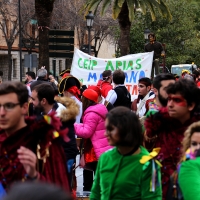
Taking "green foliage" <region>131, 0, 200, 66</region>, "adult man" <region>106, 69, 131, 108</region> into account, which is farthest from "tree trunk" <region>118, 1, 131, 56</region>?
Result: "adult man" <region>106, 69, 131, 108</region>

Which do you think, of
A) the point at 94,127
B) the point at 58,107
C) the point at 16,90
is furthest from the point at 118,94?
the point at 16,90

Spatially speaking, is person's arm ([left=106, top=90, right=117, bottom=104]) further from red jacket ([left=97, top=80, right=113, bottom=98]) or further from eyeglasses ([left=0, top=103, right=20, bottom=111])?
eyeglasses ([left=0, top=103, right=20, bottom=111])

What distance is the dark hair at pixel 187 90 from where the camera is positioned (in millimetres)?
4977

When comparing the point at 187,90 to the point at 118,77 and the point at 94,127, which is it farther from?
the point at 118,77

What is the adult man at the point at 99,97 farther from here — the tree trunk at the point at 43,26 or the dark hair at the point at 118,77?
the tree trunk at the point at 43,26

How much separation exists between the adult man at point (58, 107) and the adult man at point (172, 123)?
1.27 meters

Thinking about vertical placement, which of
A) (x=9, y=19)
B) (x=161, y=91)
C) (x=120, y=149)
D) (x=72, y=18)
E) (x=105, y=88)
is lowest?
(x=120, y=149)

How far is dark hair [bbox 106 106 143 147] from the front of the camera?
13.8ft

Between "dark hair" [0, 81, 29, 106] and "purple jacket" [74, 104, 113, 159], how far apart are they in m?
3.85

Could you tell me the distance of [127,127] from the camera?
421cm

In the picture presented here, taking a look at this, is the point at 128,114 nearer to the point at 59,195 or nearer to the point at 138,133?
the point at 138,133

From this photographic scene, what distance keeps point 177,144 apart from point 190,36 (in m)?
39.3

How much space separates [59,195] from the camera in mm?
1786

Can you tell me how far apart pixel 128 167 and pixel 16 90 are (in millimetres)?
899
